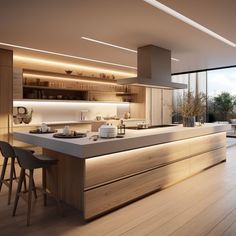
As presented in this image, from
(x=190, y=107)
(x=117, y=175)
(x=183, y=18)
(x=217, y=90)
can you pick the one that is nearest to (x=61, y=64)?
(x=190, y=107)

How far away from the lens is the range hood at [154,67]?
4.52m

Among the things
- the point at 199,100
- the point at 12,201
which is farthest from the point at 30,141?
the point at 199,100

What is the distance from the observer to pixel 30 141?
324cm

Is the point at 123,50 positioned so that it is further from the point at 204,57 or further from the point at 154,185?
the point at 154,185

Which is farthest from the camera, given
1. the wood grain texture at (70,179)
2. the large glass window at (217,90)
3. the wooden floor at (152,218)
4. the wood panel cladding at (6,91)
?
the large glass window at (217,90)

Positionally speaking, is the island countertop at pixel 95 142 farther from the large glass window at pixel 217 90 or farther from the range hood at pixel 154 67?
the large glass window at pixel 217 90

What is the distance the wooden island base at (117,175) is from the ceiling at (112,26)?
71.5 inches

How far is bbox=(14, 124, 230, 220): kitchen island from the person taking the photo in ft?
A: 8.73

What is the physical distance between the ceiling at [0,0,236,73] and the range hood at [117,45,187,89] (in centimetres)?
15

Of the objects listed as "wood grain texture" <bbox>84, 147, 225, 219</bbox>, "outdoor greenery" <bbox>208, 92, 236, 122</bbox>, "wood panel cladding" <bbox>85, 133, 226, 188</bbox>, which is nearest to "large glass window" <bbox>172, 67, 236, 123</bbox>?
"outdoor greenery" <bbox>208, 92, 236, 122</bbox>

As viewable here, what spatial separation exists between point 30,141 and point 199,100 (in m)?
3.43

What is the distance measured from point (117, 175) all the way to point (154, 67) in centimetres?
243

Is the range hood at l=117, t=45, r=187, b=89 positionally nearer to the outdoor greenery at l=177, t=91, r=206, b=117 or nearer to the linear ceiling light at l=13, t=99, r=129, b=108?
the outdoor greenery at l=177, t=91, r=206, b=117

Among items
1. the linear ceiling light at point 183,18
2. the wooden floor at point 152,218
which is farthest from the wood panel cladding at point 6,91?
Answer: the linear ceiling light at point 183,18
